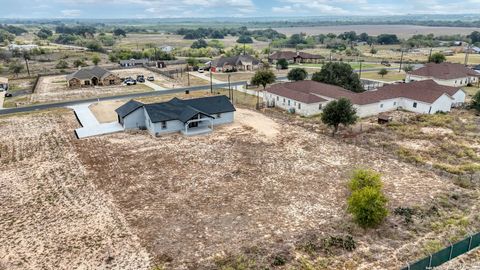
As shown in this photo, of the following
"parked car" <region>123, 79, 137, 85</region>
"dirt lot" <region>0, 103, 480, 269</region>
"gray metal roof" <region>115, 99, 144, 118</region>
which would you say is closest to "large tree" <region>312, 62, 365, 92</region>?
"dirt lot" <region>0, 103, 480, 269</region>

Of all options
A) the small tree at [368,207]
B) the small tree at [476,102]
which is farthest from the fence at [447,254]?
the small tree at [476,102]

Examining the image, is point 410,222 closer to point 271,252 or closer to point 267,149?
point 271,252

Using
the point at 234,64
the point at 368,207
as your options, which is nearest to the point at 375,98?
the point at 368,207

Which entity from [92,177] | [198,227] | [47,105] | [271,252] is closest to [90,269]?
[198,227]

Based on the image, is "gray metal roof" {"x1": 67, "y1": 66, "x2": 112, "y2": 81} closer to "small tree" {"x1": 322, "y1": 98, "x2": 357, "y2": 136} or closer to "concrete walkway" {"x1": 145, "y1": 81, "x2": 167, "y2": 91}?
"concrete walkway" {"x1": 145, "y1": 81, "x2": 167, "y2": 91}

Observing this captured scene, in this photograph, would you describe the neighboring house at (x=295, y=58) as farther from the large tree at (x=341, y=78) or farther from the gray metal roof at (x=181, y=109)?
the gray metal roof at (x=181, y=109)
